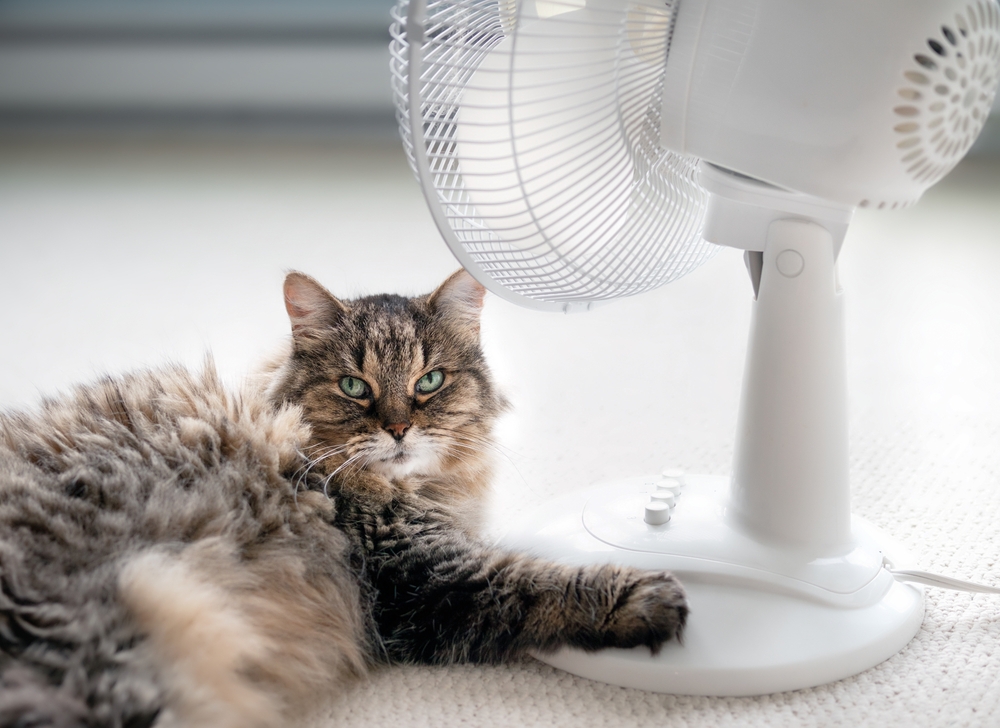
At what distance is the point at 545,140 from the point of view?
1034 mm

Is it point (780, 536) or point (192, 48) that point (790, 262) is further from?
point (192, 48)

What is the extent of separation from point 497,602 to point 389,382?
0.36 m

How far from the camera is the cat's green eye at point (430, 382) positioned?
4.61 ft

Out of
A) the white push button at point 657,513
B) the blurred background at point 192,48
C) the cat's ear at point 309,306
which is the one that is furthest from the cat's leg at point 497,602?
the blurred background at point 192,48

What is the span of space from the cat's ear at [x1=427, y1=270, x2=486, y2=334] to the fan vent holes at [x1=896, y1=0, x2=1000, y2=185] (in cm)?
65

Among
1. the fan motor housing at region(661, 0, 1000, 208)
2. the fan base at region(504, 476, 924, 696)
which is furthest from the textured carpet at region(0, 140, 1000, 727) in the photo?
the fan motor housing at region(661, 0, 1000, 208)

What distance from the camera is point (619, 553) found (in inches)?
51.3

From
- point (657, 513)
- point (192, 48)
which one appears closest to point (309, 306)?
point (657, 513)

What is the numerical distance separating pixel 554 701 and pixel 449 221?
0.62 metres

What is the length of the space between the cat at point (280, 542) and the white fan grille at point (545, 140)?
33cm

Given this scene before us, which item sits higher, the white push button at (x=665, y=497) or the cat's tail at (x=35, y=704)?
the white push button at (x=665, y=497)

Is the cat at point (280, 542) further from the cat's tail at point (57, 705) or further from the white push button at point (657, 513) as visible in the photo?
the white push button at point (657, 513)

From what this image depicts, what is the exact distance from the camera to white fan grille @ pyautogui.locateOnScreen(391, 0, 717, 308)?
0.98 m

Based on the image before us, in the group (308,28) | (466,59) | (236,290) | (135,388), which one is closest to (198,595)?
(135,388)
